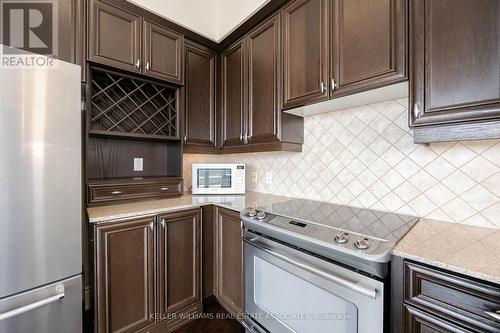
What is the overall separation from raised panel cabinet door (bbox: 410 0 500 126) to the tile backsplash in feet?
1.18

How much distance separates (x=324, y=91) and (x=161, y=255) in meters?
1.55

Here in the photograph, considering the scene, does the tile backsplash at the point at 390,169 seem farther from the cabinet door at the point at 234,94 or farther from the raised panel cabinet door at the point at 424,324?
the raised panel cabinet door at the point at 424,324

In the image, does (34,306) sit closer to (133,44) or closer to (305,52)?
(133,44)

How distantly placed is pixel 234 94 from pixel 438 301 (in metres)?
1.94

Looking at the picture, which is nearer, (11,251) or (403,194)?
(11,251)

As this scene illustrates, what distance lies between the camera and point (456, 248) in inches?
33.9

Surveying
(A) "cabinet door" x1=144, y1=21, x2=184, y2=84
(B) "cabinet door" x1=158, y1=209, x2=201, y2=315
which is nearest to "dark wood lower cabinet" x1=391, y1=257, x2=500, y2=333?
(B) "cabinet door" x1=158, y1=209, x2=201, y2=315

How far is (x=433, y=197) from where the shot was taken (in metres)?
1.25

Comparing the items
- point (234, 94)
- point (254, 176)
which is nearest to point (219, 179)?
point (254, 176)

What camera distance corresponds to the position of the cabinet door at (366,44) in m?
1.09

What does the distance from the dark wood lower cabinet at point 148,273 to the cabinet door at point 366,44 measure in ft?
4.59

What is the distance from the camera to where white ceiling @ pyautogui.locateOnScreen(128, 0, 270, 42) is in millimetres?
1992

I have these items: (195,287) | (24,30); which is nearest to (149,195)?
(195,287)

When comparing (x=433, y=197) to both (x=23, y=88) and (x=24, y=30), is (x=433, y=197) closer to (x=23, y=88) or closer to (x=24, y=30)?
Result: (x=23, y=88)
